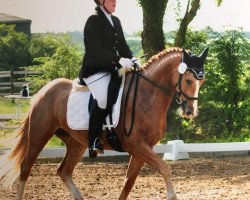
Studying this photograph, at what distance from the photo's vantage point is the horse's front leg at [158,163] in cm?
627

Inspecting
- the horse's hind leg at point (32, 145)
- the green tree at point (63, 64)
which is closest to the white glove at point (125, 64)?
the horse's hind leg at point (32, 145)

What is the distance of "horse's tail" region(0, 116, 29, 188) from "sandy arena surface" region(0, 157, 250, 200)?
24.1 inches

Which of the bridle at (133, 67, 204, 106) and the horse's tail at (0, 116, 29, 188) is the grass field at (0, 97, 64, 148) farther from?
the bridle at (133, 67, 204, 106)

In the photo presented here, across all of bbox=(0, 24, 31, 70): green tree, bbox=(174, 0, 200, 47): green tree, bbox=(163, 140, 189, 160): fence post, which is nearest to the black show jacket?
bbox=(163, 140, 189, 160): fence post

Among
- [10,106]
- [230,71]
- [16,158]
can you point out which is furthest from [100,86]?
[10,106]

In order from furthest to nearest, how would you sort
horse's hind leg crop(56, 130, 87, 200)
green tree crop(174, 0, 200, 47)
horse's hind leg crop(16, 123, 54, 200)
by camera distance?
green tree crop(174, 0, 200, 47) → horse's hind leg crop(56, 130, 87, 200) → horse's hind leg crop(16, 123, 54, 200)

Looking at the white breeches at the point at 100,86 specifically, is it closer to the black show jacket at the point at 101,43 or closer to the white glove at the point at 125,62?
the black show jacket at the point at 101,43

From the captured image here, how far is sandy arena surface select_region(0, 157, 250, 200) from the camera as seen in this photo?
332 inches

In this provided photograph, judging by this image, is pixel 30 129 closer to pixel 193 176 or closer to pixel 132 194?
pixel 132 194

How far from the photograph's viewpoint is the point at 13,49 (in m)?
20.3

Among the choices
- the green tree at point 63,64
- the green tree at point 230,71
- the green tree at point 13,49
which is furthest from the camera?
the green tree at point 13,49

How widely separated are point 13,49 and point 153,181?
1183 cm

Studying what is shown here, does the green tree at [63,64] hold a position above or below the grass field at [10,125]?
above

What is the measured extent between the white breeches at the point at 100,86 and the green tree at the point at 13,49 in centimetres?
1353
